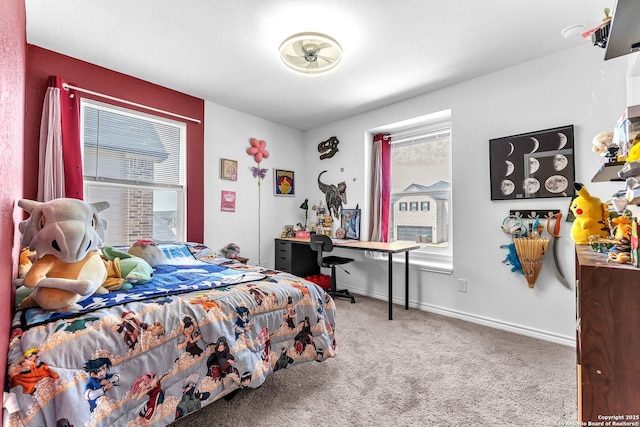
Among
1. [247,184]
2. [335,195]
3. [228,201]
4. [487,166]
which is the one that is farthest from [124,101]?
[487,166]

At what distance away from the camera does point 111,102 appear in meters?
2.78

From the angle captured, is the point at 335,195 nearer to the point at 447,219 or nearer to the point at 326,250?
the point at 326,250

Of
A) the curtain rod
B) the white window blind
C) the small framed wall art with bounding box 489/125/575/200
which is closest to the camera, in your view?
the small framed wall art with bounding box 489/125/575/200

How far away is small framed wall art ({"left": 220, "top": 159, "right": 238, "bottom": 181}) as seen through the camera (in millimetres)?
3611

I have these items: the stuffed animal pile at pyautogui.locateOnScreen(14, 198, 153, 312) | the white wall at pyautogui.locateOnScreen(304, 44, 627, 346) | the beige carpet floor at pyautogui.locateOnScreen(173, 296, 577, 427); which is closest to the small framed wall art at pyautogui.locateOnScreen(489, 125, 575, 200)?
the white wall at pyautogui.locateOnScreen(304, 44, 627, 346)

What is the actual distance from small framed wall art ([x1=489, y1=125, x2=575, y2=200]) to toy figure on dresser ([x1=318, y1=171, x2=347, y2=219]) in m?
1.88

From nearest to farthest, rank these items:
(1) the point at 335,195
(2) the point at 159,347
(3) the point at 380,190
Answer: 1. (2) the point at 159,347
2. (3) the point at 380,190
3. (1) the point at 335,195

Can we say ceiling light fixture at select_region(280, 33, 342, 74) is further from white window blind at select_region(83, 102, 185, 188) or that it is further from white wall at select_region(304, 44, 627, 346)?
white window blind at select_region(83, 102, 185, 188)

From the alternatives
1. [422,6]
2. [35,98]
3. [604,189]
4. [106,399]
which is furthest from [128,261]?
[604,189]

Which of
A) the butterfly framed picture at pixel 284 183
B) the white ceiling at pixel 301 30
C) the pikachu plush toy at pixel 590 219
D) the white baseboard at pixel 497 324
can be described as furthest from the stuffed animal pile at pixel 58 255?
the white baseboard at pixel 497 324

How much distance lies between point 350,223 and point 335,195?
19.3 inches

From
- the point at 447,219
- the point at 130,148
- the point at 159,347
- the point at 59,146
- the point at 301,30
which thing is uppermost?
the point at 301,30

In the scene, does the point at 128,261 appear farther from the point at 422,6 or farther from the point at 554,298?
the point at 554,298

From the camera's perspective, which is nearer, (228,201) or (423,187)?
(423,187)
